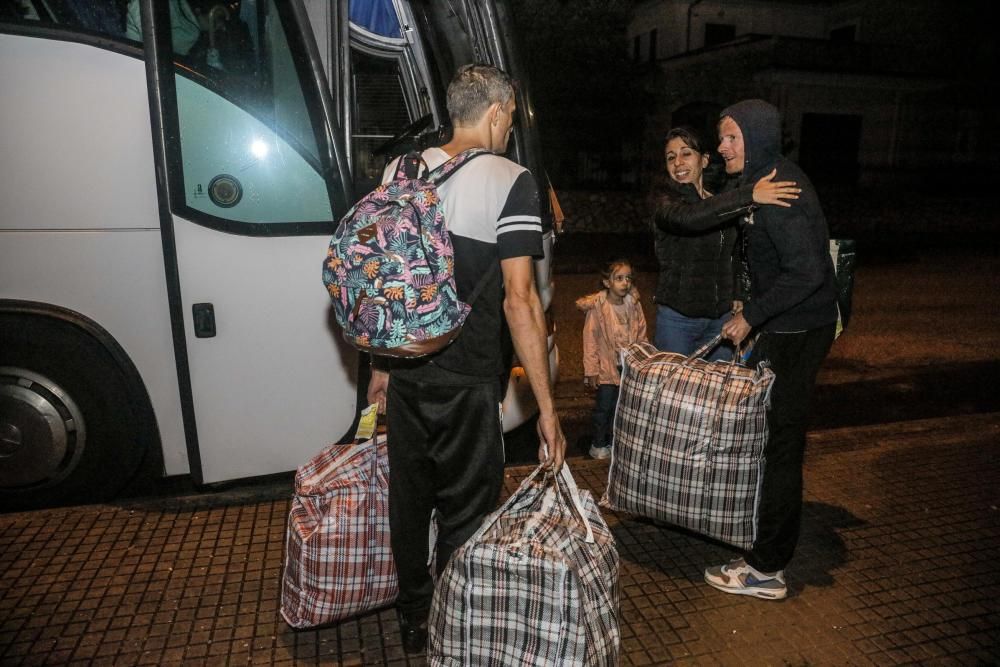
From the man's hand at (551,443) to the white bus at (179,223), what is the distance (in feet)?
5.15

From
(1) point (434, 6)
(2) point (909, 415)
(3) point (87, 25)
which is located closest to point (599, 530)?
(1) point (434, 6)

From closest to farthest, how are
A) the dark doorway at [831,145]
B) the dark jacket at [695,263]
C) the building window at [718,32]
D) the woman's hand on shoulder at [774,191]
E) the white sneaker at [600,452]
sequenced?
the woman's hand on shoulder at [774,191], the dark jacket at [695,263], the white sneaker at [600,452], the dark doorway at [831,145], the building window at [718,32]

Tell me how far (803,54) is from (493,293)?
29.1 metres

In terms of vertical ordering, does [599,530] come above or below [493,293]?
below

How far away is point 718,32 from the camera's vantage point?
3484 cm

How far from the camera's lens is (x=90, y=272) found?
3449 mm

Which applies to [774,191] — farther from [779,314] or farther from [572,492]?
[572,492]

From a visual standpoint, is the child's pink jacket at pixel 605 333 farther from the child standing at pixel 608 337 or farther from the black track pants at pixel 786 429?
the black track pants at pixel 786 429

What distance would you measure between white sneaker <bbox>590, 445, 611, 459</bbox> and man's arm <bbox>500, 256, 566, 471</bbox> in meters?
2.15

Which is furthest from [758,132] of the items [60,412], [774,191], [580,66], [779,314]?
[580,66]

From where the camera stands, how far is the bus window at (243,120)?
11.2 feet

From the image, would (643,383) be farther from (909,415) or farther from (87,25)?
(909,415)

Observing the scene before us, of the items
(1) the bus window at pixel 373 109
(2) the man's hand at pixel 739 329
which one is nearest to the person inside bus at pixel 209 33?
(1) the bus window at pixel 373 109

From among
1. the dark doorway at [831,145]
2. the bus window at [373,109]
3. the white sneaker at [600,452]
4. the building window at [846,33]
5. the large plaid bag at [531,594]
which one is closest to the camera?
the large plaid bag at [531,594]
